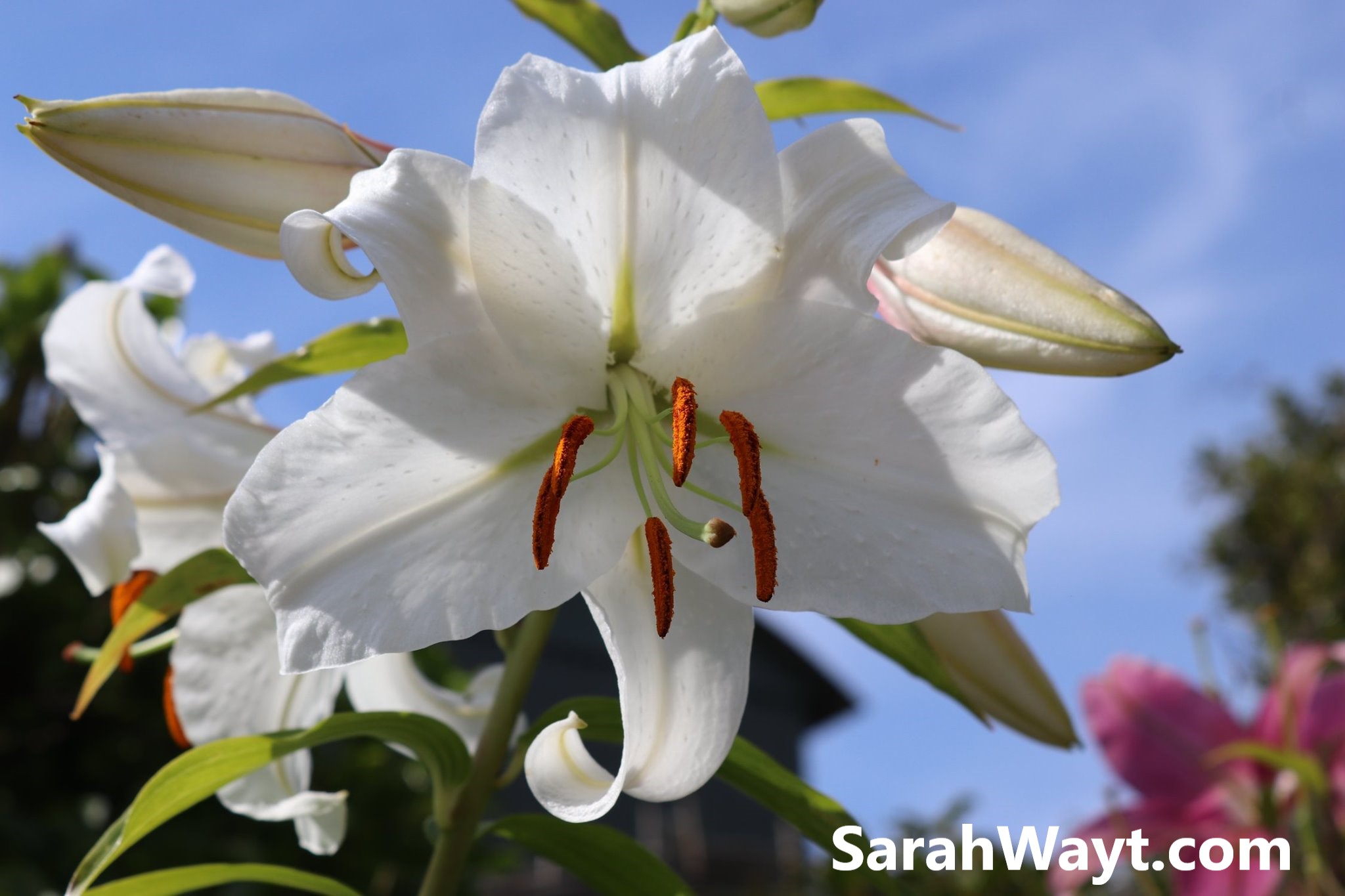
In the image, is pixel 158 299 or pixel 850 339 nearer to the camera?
pixel 850 339

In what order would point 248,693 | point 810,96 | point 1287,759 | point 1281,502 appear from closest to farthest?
point 810,96, point 248,693, point 1287,759, point 1281,502

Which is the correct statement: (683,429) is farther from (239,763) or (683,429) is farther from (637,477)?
(239,763)

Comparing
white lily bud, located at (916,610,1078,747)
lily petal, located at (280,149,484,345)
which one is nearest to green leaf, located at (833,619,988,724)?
white lily bud, located at (916,610,1078,747)

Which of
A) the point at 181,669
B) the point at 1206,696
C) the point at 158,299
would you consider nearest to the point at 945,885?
the point at 1206,696

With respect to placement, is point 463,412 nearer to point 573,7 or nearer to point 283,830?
point 573,7

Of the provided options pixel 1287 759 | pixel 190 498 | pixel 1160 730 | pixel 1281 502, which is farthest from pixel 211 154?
pixel 1281 502
